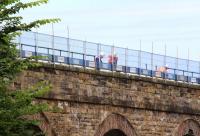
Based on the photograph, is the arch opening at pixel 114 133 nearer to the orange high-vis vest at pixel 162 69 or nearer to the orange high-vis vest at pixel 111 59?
the orange high-vis vest at pixel 111 59

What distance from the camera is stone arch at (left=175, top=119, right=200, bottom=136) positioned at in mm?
29978

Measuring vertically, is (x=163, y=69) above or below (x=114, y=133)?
above

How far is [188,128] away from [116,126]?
5089 millimetres

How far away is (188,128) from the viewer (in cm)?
3053

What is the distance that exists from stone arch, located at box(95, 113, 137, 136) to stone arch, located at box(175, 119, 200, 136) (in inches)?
125

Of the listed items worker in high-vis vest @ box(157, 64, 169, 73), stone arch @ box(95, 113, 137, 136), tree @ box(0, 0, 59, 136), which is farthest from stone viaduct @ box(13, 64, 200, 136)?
tree @ box(0, 0, 59, 136)

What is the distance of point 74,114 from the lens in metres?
25.0

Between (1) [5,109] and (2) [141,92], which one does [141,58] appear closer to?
(2) [141,92]

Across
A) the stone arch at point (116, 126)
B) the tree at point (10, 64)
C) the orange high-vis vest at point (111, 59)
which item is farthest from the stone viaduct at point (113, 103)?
the tree at point (10, 64)

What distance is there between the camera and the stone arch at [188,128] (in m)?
30.0

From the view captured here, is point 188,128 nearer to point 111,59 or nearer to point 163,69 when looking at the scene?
point 163,69

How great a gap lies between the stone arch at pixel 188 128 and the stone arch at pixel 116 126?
3.17 m

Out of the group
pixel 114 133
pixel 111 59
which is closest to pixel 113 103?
pixel 114 133

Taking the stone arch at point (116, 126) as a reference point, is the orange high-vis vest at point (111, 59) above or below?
above
